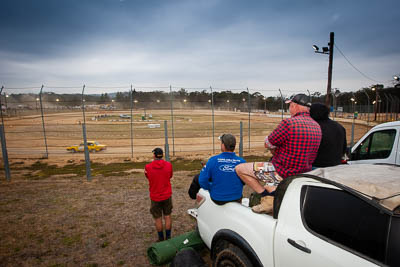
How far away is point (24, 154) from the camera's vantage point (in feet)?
50.8

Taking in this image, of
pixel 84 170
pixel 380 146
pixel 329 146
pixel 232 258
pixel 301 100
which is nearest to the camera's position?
pixel 232 258

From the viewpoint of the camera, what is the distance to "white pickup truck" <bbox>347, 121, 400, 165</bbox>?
4402 mm

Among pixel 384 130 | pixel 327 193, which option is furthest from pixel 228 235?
pixel 384 130

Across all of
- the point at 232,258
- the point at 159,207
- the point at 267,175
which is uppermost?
the point at 267,175

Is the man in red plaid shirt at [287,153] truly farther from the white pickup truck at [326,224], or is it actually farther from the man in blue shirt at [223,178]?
the white pickup truck at [326,224]

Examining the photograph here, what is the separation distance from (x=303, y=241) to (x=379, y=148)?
14.5 ft

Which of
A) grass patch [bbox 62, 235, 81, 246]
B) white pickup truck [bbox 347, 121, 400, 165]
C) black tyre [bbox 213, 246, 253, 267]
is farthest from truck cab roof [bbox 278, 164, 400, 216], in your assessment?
grass patch [bbox 62, 235, 81, 246]

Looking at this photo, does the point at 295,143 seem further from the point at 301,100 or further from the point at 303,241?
the point at 303,241

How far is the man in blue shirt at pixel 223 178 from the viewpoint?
2.61m

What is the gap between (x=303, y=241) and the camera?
5.64 ft

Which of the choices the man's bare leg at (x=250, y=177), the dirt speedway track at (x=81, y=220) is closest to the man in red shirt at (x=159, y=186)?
the dirt speedway track at (x=81, y=220)

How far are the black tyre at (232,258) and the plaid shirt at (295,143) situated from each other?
3.24 ft

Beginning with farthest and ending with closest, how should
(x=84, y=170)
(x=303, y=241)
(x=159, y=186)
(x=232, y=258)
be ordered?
(x=84, y=170)
(x=159, y=186)
(x=232, y=258)
(x=303, y=241)

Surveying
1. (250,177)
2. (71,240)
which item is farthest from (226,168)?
(71,240)
